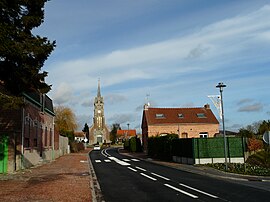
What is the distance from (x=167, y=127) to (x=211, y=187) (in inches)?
1543

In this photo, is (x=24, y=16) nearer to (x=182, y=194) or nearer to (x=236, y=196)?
(x=182, y=194)

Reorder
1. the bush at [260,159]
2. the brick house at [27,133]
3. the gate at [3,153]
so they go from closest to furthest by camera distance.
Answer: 1. the gate at [3,153]
2. the brick house at [27,133]
3. the bush at [260,159]

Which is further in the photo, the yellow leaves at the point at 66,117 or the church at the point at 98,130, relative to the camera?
the church at the point at 98,130

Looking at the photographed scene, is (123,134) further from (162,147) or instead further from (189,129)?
(162,147)

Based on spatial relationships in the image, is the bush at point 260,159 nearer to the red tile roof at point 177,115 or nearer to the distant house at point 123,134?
the red tile roof at point 177,115

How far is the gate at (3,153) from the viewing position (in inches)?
859

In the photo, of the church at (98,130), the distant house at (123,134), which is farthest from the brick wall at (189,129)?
the distant house at (123,134)

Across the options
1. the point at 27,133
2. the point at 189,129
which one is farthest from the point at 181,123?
the point at 27,133

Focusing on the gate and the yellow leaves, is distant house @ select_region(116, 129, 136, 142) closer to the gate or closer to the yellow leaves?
the yellow leaves

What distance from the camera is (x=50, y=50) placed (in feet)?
47.1

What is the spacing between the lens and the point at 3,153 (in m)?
22.0

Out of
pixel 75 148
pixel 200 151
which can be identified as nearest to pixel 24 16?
pixel 200 151

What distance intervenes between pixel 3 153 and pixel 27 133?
4.04 metres

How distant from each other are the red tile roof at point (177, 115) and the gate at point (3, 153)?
33236 millimetres
